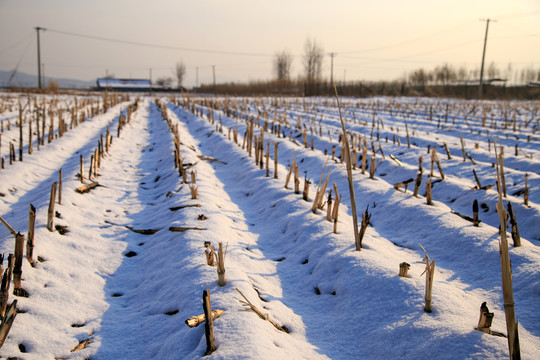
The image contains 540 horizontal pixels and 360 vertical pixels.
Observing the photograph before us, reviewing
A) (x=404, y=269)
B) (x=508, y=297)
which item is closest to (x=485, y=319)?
(x=508, y=297)

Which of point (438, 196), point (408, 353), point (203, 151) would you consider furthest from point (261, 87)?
point (408, 353)

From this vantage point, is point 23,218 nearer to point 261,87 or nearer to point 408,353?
point 408,353

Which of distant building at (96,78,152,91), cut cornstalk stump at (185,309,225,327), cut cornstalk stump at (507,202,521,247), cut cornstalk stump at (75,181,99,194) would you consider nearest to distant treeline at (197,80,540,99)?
distant building at (96,78,152,91)

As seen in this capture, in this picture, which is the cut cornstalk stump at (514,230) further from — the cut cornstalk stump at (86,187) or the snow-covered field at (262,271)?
the cut cornstalk stump at (86,187)

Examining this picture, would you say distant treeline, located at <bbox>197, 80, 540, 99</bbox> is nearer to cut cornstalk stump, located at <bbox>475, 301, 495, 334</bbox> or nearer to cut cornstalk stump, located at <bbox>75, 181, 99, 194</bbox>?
cut cornstalk stump, located at <bbox>75, 181, 99, 194</bbox>

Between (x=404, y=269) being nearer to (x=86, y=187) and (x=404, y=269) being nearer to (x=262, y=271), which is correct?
(x=262, y=271)

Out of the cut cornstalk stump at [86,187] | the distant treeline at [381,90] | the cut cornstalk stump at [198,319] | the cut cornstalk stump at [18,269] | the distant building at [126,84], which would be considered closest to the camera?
the cut cornstalk stump at [198,319]

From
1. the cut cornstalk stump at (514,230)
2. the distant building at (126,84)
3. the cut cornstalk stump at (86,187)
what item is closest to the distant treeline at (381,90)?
the distant building at (126,84)

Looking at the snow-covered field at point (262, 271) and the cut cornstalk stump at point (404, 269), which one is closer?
the snow-covered field at point (262, 271)

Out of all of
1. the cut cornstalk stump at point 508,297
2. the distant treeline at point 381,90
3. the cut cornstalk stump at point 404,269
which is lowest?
the cut cornstalk stump at point 404,269

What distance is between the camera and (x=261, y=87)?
46375 millimetres

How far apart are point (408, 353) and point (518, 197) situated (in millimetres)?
3458

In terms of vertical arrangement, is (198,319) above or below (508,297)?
below

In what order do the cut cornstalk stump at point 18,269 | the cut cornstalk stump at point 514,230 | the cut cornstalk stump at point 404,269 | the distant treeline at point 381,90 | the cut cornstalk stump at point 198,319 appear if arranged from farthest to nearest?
the distant treeline at point 381,90 → the cut cornstalk stump at point 514,230 → the cut cornstalk stump at point 404,269 → the cut cornstalk stump at point 18,269 → the cut cornstalk stump at point 198,319
